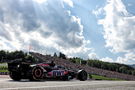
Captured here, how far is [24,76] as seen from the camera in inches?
678

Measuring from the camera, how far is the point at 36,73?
17.4 metres

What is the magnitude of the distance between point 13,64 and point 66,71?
5270mm

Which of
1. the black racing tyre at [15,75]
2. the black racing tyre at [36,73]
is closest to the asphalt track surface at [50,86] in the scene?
the black racing tyre at [36,73]

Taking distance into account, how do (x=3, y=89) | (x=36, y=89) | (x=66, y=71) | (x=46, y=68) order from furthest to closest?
(x=66, y=71) < (x=46, y=68) < (x=36, y=89) < (x=3, y=89)

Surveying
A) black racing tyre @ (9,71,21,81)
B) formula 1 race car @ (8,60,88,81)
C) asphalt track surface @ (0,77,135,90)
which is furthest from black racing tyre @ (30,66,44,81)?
asphalt track surface @ (0,77,135,90)

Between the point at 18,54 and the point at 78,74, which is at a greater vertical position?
the point at 18,54

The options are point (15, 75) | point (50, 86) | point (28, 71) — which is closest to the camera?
point (50, 86)

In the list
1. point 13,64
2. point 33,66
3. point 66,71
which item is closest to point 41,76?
point 33,66

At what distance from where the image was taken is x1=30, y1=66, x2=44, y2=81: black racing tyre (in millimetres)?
17078

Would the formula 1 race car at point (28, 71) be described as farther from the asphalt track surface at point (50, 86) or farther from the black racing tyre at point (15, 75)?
the asphalt track surface at point (50, 86)

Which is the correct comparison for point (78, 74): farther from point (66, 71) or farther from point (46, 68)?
point (46, 68)

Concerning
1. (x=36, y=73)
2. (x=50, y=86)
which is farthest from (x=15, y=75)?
(x=50, y=86)

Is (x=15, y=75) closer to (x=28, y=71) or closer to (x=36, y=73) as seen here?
(x=28, y=71)

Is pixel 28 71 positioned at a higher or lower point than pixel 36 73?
higher
